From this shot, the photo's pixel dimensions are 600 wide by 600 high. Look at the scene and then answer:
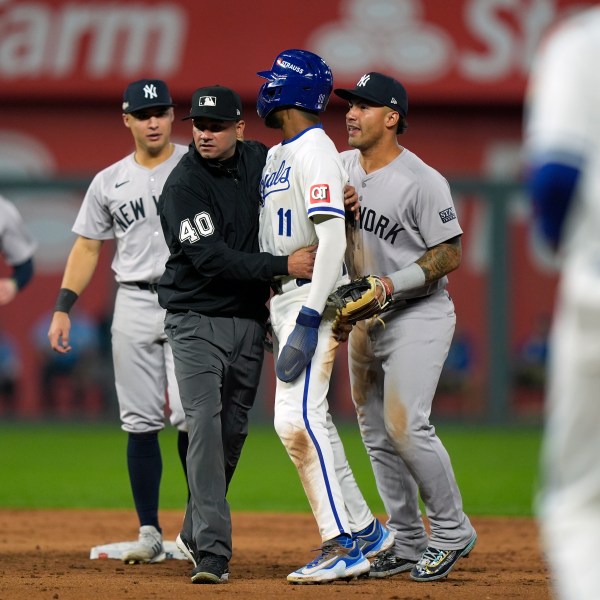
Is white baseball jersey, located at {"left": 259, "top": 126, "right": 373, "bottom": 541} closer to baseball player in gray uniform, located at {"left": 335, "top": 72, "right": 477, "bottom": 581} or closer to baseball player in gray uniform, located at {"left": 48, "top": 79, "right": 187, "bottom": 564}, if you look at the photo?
baseball player in gray uniform, located at {"left": 335, "top": 72, "right": 477, "bottom": 581}

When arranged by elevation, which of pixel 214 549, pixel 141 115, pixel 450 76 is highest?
pixel 450 76

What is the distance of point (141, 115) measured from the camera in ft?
17.8

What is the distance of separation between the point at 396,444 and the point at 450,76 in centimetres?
1084

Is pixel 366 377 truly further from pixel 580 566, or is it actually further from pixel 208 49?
pixel 208 49

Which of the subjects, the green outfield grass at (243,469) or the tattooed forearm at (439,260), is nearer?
the tattooed forearm at (439,260)

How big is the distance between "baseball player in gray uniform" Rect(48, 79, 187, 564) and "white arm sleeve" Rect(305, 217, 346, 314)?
122 cm

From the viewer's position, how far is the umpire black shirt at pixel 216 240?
14.5ft

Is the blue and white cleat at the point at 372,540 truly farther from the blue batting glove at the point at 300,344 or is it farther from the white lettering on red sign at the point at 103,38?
the white lettering on red sign at the point at 103,38

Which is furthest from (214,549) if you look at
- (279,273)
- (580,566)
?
(580,566)

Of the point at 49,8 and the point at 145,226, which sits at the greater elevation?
the point at 49,8

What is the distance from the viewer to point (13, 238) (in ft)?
19.6

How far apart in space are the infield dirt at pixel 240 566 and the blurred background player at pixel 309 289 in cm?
22

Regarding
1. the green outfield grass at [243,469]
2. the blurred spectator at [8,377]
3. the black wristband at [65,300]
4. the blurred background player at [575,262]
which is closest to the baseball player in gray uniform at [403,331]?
the black wristband at [65,300]

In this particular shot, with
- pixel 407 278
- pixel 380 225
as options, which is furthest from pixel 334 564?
pixel 380 225
